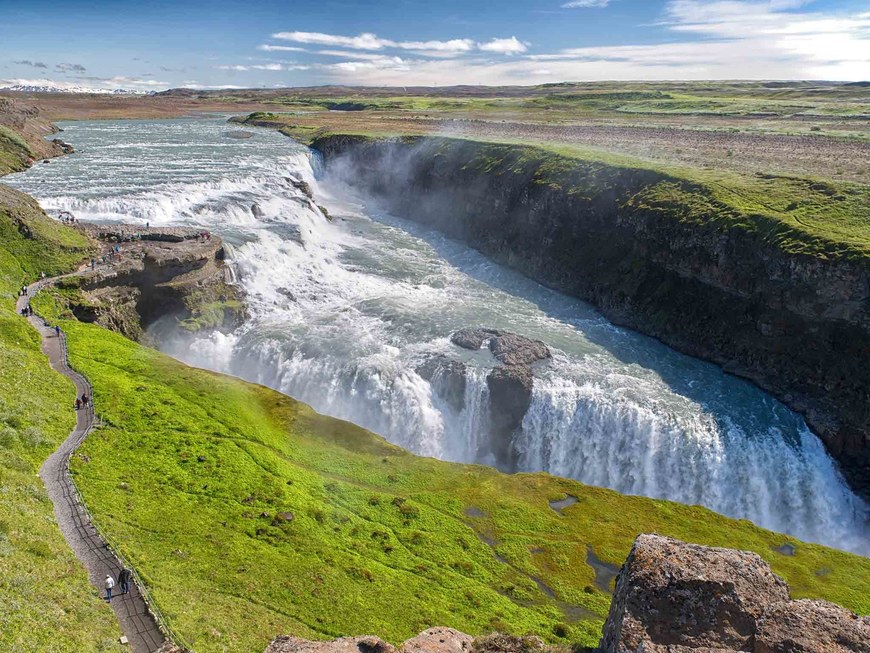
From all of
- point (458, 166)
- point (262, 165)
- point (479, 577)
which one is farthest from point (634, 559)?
point (262, 165)

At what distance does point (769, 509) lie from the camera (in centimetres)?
3844

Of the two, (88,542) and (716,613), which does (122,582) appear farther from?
(716,613)

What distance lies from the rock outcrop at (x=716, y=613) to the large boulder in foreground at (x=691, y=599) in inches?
0.8

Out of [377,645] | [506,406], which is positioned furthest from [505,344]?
[377,645]

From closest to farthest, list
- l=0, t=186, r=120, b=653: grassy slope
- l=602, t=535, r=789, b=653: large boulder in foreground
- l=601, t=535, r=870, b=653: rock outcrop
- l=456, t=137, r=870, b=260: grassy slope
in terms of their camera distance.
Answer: l=601, t=535, r=870, b=653: rock outcrop < l=602, t=535, r=789, b=653: large boulder in foreground < l=0, t=186, r=120, b=653: grassy slope < l=456, t=137, r=870, b=260: grassy slope

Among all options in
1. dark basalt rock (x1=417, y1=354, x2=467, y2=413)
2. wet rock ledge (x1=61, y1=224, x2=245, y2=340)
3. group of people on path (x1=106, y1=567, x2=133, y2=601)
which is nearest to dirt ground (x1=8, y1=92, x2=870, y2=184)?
dark basalt rock (x1=417, y1=354, x2=467, y2=413)

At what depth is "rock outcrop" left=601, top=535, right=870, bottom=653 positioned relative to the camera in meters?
12.5

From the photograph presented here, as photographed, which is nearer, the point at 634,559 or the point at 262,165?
the point at 634,559

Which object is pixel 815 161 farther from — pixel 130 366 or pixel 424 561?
pixel 130 366

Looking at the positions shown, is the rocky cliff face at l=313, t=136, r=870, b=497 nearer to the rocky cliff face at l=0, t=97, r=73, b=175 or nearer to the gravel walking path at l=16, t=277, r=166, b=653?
the gravel walking path at l=16, t=277, r=166, b=653

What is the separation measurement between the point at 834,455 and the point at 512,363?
22948 millimetres

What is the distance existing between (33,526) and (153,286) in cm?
3279

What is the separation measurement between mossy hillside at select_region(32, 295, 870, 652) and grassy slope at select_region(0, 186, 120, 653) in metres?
2.01

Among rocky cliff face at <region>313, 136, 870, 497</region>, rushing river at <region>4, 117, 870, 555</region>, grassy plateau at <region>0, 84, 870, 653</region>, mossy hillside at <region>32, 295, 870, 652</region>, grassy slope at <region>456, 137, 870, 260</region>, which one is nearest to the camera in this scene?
grassy plateau at <region>0, 84, 870, 653</region>
